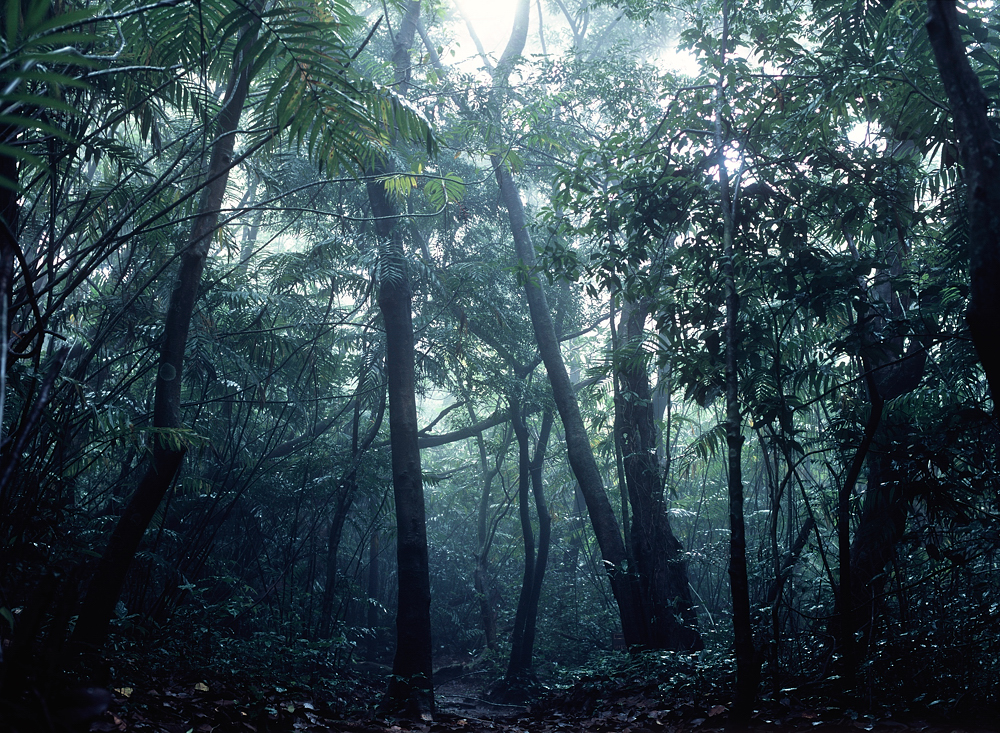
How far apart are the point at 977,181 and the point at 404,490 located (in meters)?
5.36

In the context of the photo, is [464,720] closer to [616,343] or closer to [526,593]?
[616,343]

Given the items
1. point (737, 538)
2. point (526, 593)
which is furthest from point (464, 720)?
point (526, 593)

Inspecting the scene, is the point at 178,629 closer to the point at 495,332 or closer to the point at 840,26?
the point at 495,332

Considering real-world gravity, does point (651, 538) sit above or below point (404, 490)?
below

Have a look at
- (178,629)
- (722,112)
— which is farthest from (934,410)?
(178,629)

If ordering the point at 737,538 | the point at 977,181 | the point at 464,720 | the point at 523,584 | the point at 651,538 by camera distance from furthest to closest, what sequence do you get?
the point at 523,584, the point at 651,538, the point at 464,720, the point at 737,538, the point at 977,181

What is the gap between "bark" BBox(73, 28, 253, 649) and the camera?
10.4 ft

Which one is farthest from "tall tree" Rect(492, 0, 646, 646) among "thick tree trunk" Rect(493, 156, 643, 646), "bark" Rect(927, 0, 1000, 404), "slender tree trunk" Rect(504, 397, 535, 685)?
"bark" Rect(927, 0, 1000, 404)

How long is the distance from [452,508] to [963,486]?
522 inches

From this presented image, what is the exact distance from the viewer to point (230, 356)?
7035 mm

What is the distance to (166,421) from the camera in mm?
3564

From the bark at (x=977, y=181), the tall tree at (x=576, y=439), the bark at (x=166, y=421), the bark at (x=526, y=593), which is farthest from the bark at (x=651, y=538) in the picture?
the bark at (x=977, y=181)

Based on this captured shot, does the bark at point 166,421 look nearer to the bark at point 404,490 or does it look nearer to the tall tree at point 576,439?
the bark at point 404,490

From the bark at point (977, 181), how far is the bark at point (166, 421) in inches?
111
